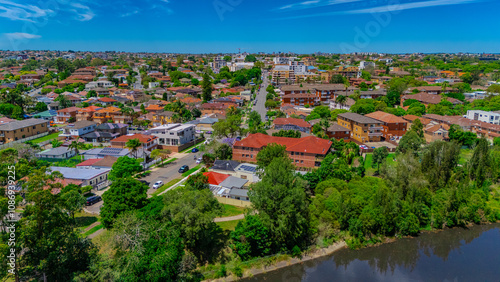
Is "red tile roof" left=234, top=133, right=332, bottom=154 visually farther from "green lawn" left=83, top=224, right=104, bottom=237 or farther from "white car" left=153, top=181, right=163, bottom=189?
"green lawn" left=83, top=224, right=104, bottom=237

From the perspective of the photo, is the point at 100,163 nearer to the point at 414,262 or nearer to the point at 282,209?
the point at 282,209

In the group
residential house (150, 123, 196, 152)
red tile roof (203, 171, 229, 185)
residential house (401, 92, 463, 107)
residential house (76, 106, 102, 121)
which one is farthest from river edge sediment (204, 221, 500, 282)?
residential house (76, 106, 102, 121)

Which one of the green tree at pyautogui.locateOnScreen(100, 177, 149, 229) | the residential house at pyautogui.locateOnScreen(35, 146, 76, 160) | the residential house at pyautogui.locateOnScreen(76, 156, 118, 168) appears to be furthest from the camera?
the residential house at pyautogui.locateOnScreen(35, 146, 76, 160)

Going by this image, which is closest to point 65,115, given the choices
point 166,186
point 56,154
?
point 56,154

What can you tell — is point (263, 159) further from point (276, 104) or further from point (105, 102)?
point (105, 102)

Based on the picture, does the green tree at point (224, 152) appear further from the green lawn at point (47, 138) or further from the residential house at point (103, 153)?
the green lawn at point (47, 138)

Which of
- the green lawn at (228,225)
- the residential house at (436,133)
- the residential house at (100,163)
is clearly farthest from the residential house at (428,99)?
the residential house at (100,163)
